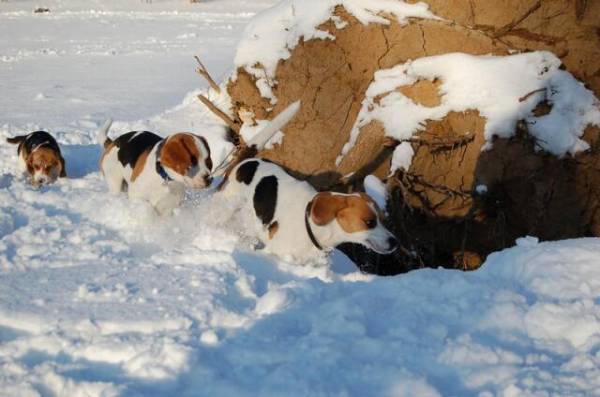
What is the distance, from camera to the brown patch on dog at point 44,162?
6.87 meters

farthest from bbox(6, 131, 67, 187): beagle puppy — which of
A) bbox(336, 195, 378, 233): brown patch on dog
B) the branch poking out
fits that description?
bbox(336, 195, 378, 233): brown patch on dog

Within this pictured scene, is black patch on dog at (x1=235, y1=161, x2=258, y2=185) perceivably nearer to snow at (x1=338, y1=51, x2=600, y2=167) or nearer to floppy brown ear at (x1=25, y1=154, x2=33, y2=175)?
snow at (x1=338, y1=51, x2=600, y2=167)

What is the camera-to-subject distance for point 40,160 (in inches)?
271

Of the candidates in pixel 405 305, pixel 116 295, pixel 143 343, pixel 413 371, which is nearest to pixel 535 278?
pixel 405 305

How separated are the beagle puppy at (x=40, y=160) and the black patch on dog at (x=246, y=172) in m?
2.66

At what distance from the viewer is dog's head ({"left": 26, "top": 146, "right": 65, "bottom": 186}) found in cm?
679

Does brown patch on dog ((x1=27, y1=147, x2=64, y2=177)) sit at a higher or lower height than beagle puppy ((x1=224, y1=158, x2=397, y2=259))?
higher

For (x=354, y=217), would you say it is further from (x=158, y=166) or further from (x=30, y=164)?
(x=30, y=164)

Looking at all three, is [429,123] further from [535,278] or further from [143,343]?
[143,343]

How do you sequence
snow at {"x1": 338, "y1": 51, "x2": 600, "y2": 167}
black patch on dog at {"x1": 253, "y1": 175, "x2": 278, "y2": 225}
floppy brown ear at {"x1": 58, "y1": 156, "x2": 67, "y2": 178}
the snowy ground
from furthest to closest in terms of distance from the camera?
floppy brown ear at {"x1": 58, "y1": 156, "x2": 67, "y2": 178}, snow at {"x1": 338, "y1": 51, "x2": 600, "y2": 167}, black patch on dog at {"x1": 253, "y1": 175, "x2": 278, "y2": 225}, the snowy ground

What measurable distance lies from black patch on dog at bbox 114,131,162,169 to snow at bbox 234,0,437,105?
2.14 m

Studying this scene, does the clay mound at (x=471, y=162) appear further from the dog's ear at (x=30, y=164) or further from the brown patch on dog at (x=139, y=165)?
the dog's ear at (x=30, y=164)

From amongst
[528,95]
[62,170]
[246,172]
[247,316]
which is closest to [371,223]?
[247,316]

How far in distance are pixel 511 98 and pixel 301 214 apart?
2683 mm
